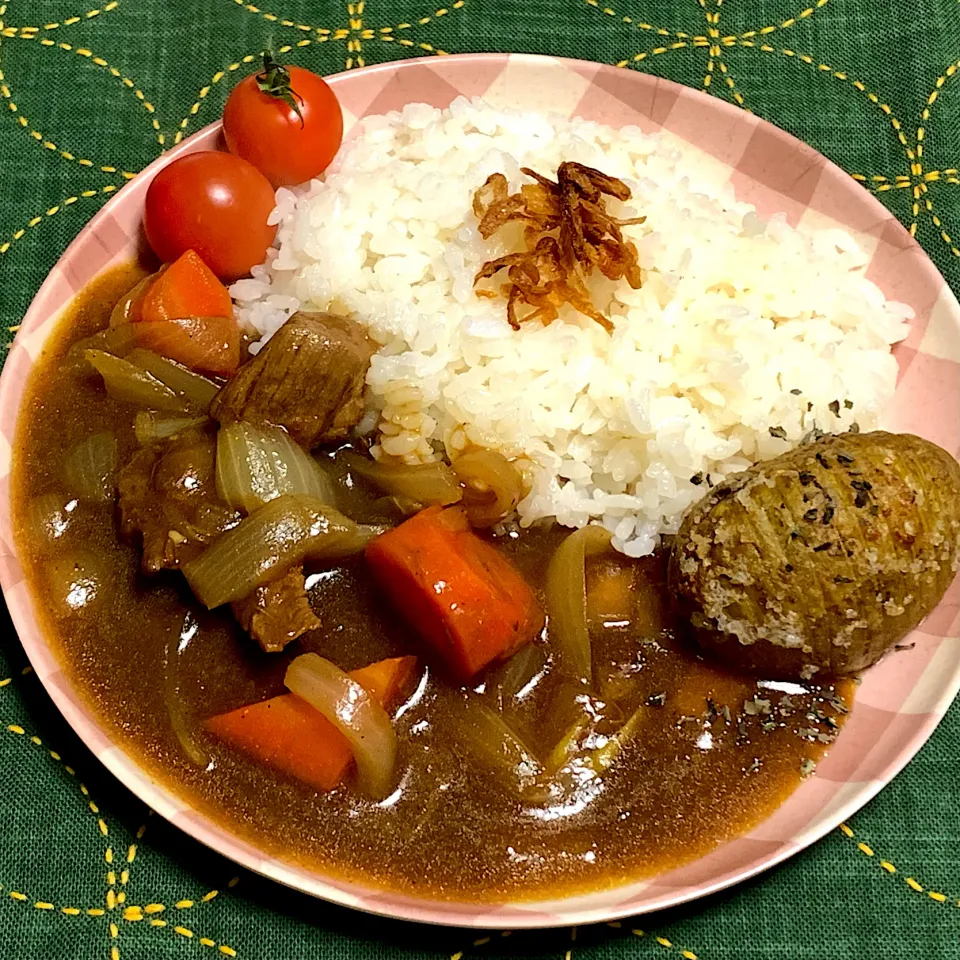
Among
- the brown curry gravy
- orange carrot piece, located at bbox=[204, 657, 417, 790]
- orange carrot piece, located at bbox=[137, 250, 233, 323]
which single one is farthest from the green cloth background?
orange carrot piece, located at bbox=[137, 250, 233, 323]

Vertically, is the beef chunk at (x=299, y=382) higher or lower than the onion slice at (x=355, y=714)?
higher

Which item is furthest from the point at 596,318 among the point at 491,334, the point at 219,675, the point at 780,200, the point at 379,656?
the point at 219,675

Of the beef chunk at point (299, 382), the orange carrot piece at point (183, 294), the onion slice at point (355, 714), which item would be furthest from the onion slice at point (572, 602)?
the orange carrot piece at point (183, 294)

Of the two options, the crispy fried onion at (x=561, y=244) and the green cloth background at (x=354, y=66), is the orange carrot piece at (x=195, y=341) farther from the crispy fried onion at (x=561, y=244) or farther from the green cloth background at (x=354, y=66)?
the crispy fried onion at (x=561, y=244)

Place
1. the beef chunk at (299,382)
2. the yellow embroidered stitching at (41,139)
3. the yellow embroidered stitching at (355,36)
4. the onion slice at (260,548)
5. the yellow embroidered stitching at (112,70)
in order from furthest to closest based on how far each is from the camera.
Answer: the yellow embroidered stitching at (355,36)
the yellow embroidered stitching at (112,70)
the yellow embroidered stitching at (41,139)
the beef chunk at (299,382)
the onion slice at (260,548)

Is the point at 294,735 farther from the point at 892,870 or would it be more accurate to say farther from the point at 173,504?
the point at 892,870

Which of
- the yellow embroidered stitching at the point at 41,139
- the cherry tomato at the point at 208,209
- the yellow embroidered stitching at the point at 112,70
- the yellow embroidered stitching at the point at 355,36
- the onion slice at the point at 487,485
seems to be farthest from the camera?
the yellow embroidered stitching at the point at 355,36
